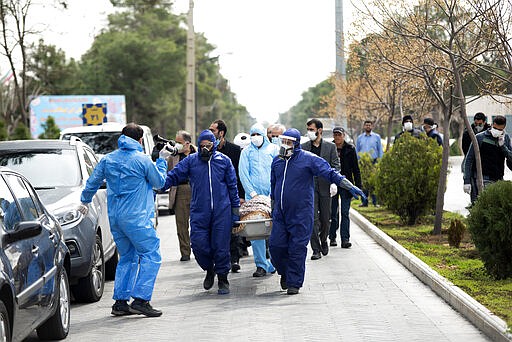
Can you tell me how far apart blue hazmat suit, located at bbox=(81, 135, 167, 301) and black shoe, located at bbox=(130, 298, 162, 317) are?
73 millimetres

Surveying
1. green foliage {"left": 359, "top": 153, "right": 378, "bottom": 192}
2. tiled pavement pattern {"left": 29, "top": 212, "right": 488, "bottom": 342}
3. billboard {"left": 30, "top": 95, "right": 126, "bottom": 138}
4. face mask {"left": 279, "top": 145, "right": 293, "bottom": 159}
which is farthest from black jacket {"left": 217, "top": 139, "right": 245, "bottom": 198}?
billboard {"left": 30, "top": 95, "right": 126, "bottom": 138}

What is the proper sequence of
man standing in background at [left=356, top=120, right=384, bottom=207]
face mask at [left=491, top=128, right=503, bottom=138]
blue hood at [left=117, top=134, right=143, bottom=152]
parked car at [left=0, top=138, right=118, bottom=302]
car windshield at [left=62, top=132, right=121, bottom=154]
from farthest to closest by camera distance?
man standing in background at [left=356, top=120, right=384, bottom=207], car windshield at [left=62, top=132, right=121, bottom=154], face mask at [left=491, top=128, right=503, bottom=138], parked car at [left=0, top=138, right=118, bottom=302], blue hood at [left=117, top=134, right=143, bottom=152]

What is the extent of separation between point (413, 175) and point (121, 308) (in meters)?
9.57

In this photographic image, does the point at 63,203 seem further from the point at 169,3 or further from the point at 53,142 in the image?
the point at 169,3

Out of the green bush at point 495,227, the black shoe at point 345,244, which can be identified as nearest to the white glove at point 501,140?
the black shoe at point 345,244

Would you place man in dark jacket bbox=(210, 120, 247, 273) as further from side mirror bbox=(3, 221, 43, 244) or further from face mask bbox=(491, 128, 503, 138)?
side mirror bbox=(3, 221, 43, 244)

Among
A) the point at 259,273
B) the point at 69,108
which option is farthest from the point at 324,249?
the point at 69,108

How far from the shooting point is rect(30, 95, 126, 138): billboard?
62.7 m

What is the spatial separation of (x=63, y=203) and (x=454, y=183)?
29.5 m

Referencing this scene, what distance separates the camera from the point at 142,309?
33.5 feet

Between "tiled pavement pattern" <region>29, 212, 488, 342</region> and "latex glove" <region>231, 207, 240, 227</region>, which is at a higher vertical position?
"latex glove" <region>231, 207, 240, 227</region>

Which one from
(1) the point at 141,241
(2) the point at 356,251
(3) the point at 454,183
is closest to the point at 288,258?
(1) the point at 141,241

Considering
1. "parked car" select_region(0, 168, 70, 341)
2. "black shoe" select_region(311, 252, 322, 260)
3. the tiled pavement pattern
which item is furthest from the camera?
"black shoe" select_region(311, 252, 322, 260)

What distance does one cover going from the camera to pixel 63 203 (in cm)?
1091
